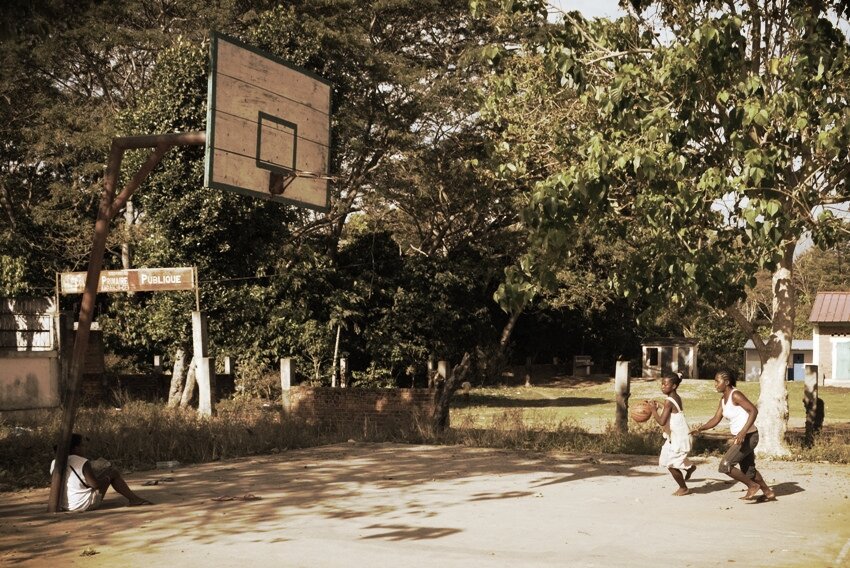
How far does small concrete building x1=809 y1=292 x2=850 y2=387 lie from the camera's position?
4853cm

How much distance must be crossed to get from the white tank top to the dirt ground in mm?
927

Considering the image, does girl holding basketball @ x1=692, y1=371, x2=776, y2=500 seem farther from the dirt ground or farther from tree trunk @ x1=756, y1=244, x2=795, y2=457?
tree trunk @ x1=756, y1=244, x2=795, y2=457

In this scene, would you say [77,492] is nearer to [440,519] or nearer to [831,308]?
[440,519]

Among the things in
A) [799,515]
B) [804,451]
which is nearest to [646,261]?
[804,451]

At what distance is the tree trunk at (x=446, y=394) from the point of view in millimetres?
20641

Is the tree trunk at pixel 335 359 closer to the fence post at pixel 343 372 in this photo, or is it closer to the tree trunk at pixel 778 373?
the fence post at pixel 343 372

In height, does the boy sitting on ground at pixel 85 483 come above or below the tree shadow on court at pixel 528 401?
below

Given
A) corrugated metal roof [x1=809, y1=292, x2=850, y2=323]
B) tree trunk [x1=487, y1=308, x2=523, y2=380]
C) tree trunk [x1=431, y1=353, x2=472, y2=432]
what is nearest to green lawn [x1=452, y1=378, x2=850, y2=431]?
tree trunk [x1=487, y1=308, x2=523, y2=380]

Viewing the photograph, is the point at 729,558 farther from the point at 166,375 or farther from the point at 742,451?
the point at 166,375

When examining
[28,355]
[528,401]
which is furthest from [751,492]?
[528,401]

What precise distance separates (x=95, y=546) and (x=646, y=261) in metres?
9.57

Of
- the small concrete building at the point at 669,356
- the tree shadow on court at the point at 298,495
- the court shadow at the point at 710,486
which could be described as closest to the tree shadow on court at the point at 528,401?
the small concrete building at the point at 669,356

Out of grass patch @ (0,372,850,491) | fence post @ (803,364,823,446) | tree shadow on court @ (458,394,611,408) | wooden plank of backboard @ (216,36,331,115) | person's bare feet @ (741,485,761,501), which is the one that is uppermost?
wooden plank of backboard @ (216,36,331,115)

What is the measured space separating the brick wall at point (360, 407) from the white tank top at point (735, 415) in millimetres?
9026
